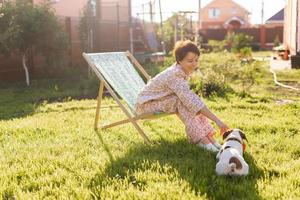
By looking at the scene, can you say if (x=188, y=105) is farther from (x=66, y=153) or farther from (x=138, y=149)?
(x=66, y=153)

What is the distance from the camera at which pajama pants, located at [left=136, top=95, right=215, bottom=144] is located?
14.8 ft

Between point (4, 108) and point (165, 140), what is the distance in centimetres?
401

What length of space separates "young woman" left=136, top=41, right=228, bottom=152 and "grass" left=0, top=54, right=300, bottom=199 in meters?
0.17

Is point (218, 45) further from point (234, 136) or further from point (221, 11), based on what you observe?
point (221, 11)

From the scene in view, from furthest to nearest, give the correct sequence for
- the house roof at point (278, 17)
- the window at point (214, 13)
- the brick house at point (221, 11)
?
the window at point (214, 13), the brick house at point (221, 11), the house roof at point (278, 17)

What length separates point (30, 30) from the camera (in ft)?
35.9

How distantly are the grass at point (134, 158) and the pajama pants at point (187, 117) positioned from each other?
0.14 meters

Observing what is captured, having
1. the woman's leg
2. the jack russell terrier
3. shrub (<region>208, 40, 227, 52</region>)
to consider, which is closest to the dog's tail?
the jack russell terrier

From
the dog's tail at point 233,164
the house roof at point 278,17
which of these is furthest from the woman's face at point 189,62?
the house roof at point 278,17

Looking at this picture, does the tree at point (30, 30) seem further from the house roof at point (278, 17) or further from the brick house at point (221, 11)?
the brick house at point (221, 11)

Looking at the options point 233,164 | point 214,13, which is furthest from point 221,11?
point 233,164

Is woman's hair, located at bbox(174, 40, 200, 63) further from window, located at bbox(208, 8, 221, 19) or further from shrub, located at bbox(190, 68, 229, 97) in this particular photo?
window, located at bbox(208, 8, 221, 19)

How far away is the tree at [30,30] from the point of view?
34.8 feet

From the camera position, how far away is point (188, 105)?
4.46 m
